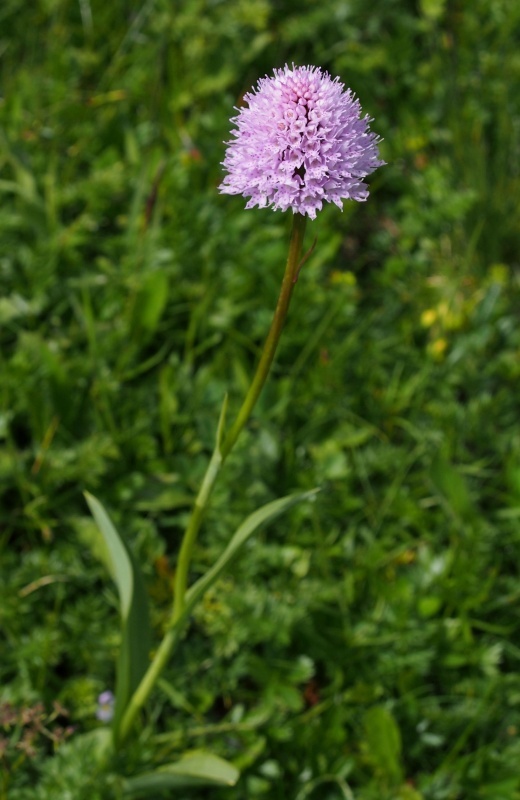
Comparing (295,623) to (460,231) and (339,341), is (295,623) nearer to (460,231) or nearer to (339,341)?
(339,341)

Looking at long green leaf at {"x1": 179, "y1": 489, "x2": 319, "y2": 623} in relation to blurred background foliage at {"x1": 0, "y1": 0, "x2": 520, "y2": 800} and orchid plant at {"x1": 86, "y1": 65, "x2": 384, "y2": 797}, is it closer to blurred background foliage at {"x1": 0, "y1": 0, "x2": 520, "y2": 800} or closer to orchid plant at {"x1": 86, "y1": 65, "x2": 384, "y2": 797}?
orchid plant at {"x1": 86, "y1": 65, "x2": 384, "y2": 797}

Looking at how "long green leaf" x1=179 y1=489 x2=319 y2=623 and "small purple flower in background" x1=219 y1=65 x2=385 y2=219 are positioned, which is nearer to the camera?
"small purple flower in background" x1=219 y1=65 x2=385 y2=219

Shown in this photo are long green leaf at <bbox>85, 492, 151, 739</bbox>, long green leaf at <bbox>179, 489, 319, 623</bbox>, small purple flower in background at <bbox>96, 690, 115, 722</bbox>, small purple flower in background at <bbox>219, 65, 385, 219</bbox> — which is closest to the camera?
small purple flower in background at <bbox>219, 65, 385, 219</bbox>

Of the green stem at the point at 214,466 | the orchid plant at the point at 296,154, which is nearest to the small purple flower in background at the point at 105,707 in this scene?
the green stem at the point at 214,466

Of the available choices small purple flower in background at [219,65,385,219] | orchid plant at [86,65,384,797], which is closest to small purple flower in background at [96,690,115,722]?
orchid plant at [86,65,384,797]

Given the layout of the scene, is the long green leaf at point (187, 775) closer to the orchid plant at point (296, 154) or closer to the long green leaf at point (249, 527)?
the long green leaf at point (249, 527)

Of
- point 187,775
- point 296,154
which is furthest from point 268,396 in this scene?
point 296,154

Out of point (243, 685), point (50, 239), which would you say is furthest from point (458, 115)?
point (243, 685)

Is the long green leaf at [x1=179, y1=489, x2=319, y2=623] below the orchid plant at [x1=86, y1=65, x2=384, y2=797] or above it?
below
